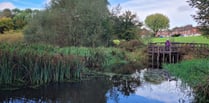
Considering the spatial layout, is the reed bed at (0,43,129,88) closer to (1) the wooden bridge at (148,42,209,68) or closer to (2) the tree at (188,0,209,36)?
(2) the tree at (188,0,209,36)

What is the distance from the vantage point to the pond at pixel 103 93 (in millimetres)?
7852

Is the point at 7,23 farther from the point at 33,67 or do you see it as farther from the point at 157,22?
the point at 157,22

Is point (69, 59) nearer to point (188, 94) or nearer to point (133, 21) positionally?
point (188, 94)

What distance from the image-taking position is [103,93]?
8.95 metres

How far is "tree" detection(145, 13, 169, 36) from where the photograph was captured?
61031mm

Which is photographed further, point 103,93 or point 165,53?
point 165,53

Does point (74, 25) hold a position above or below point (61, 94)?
above

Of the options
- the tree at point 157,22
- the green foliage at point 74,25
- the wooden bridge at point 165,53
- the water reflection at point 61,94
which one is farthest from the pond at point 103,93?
the tree at point 157,22

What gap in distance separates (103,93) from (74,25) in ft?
54.6

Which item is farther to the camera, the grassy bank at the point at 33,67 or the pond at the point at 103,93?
the grassy bank at the point at 33,67

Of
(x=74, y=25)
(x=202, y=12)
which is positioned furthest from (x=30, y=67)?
(x=74, y=25)

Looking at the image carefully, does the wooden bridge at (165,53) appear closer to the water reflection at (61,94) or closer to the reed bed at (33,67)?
the reed bed at (33,67)

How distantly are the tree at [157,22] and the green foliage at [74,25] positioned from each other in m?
37.8

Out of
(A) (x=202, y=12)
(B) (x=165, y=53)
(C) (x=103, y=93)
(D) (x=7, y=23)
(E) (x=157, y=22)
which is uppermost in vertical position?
(E) (x=157, y=22)
